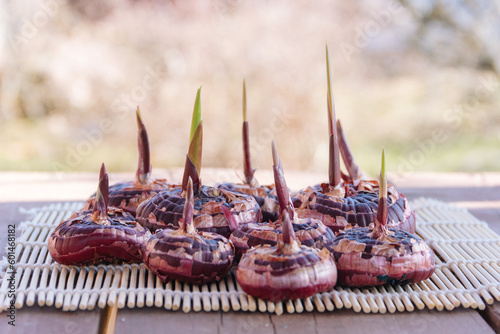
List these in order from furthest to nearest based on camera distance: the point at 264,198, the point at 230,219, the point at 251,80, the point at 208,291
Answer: the point at 251,80, the point at 264,198, the point at 230,219, the point at 208,291

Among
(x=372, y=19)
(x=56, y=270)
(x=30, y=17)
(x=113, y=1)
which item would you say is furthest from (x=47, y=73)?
(x=56, y=270)

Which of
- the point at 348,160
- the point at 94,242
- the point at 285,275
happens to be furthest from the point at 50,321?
the point at 348,160

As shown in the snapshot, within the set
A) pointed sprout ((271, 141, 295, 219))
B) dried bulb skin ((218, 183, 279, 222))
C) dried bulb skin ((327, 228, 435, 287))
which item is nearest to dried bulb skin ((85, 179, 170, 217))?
dried bulb skin ((218, 183, 279, 222))

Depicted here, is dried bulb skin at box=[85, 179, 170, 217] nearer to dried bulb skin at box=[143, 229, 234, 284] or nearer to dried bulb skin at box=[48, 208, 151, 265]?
dried bulb skin at box=[48, 208, 151, 265]

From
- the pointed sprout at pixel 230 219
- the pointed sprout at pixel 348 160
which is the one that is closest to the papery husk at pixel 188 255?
the pointed sprout at pixel 230 219

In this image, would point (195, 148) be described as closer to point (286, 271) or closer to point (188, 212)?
point (188, 212)

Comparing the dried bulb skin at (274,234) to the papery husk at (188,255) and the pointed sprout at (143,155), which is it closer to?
the papery husk at (188,255)
